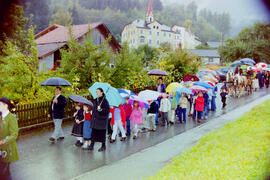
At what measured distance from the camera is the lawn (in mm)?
5008

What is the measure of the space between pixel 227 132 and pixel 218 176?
151 inches

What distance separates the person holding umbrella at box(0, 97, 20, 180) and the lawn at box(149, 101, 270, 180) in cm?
281

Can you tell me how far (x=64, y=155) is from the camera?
285 inches

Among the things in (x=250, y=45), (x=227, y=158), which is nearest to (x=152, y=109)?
(x=227, y=158)

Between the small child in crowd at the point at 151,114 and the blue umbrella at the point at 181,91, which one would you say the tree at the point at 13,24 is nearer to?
the small child in crowd at the point at 151,114

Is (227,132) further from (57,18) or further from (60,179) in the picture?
(57,18)

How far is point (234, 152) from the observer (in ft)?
20.6

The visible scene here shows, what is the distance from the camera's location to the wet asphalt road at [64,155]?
6.06m

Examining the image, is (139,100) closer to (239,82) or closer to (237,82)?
(237,82)

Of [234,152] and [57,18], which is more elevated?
[57,18]

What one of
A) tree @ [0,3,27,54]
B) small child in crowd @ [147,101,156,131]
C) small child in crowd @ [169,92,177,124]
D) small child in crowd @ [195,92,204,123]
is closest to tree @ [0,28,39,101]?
tree @ [0,3,27,54]

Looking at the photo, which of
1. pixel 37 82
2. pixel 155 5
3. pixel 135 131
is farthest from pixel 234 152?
pixel 155 5

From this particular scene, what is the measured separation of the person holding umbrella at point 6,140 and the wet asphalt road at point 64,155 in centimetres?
141

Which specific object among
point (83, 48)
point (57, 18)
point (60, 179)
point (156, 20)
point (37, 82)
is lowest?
point (60, 179)
